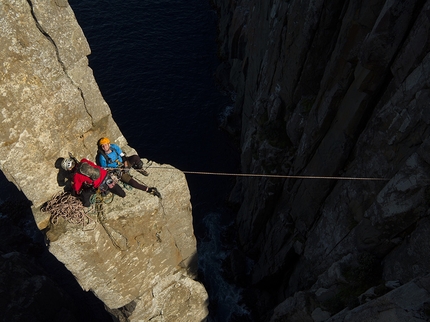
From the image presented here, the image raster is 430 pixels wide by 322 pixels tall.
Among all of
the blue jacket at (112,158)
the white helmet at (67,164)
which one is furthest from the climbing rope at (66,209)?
the blue jacket at (112,158)

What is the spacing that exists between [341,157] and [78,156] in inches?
439

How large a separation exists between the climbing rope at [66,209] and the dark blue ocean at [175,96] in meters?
17.5

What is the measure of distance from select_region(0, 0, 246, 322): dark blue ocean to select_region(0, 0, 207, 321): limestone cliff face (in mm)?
13419

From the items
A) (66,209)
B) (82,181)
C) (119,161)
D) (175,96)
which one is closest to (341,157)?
(119,161)

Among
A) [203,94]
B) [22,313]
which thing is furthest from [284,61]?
[22,313]

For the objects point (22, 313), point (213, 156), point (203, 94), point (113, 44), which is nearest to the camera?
point (22, 313)

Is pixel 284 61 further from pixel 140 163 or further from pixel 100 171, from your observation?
pixel 100 171

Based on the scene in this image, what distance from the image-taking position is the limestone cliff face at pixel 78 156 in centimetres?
955

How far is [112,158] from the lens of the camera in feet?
40.8

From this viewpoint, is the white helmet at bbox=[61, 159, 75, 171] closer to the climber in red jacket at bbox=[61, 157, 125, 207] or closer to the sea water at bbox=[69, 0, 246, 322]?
the climber in red jacket at bbox=[61, 157, 125, 207]

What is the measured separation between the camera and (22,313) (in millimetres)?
22969

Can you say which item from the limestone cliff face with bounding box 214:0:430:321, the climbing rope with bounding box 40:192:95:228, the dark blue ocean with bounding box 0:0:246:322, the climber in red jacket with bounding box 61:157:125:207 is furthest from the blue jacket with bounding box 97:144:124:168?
the dark blue ocean with bounding box 0:0:246:322

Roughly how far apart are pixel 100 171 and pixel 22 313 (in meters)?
17.0

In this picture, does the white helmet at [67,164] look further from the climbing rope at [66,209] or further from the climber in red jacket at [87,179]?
the climbing rope at [66,209]
